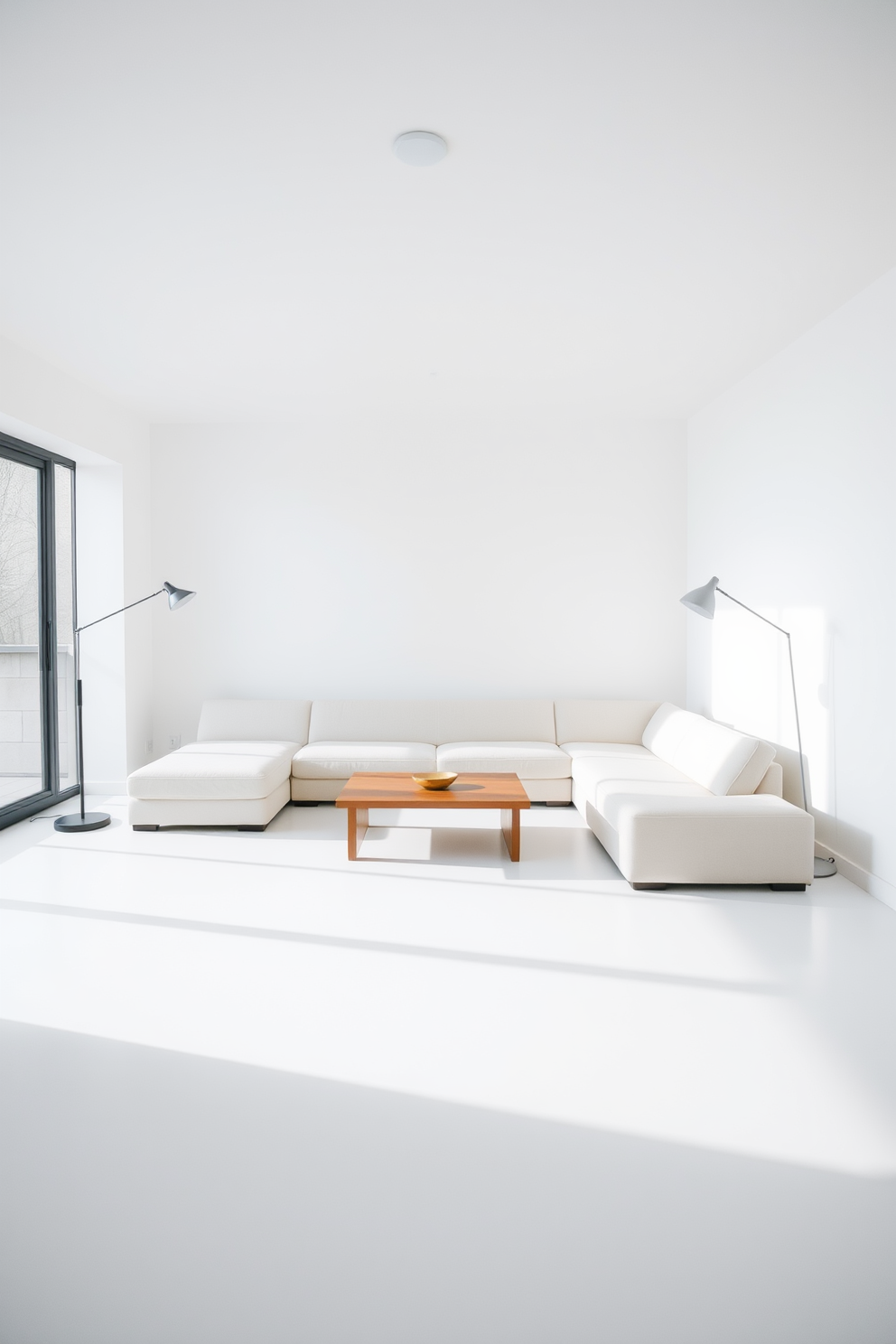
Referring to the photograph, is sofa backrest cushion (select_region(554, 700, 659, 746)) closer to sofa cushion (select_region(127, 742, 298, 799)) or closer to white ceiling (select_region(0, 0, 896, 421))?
sofa cushion (select_region(127, 742, 298, 799))

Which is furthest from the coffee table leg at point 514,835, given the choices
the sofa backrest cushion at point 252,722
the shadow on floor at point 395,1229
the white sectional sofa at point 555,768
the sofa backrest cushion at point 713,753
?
the shadow on floor at point 395,1229

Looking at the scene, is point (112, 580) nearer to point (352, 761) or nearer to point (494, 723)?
point (352, 761)

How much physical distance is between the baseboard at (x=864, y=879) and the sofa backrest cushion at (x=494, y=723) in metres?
2.13

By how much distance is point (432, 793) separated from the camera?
14.4ft

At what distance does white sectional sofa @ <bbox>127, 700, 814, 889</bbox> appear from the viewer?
382 centimetres

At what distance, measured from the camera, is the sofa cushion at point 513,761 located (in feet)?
17.6

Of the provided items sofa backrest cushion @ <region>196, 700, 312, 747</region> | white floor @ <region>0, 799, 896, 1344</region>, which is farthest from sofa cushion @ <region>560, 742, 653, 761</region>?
sofa backrest cushion @ <region>196, 700, 312, 747</region>

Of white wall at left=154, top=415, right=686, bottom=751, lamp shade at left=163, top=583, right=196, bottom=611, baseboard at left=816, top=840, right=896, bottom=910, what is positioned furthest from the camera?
white wall at left=154, top=415, right=686, bottom=751

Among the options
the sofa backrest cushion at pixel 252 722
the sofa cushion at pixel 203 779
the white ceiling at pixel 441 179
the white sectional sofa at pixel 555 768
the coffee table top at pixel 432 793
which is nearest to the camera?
the white ceiling at pixel 441 179

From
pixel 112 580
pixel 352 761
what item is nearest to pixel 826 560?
pixel 352 761

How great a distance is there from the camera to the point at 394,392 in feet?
18.3

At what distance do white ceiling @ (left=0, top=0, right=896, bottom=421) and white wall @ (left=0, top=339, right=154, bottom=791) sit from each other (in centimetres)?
94

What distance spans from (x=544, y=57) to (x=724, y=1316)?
9.53 feet

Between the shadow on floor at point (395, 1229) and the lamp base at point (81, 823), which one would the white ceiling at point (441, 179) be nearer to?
the lamp base at point (81, 823)
